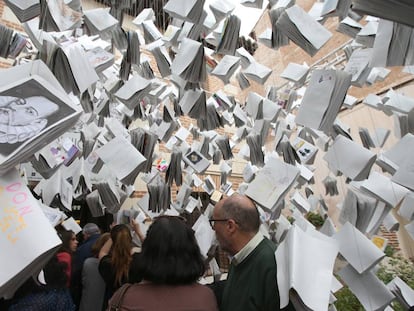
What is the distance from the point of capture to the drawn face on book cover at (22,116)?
27.2 inches

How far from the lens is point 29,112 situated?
28.5 inches

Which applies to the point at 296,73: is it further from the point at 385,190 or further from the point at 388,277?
the point at 388,277

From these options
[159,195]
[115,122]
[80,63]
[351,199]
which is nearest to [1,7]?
[115,122]

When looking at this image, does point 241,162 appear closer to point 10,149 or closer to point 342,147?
point 342,147

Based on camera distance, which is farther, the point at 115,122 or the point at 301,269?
the point at 115,122

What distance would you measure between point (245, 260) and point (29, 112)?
2.64 ft

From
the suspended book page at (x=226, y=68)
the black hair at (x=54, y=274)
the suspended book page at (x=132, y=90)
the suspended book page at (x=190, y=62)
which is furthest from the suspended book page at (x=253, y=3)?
the black hair at (x=54, y=274)

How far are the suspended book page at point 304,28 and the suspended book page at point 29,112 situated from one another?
0.85m

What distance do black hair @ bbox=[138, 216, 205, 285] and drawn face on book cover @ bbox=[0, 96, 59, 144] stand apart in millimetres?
460

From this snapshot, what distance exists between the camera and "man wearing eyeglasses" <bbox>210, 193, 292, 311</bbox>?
3.09ft

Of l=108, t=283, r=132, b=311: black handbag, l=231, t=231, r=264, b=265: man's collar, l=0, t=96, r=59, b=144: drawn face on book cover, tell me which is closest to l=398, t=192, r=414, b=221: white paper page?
l=231, t=231, r=264, b=265: man's collar

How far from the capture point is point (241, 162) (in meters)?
6.68

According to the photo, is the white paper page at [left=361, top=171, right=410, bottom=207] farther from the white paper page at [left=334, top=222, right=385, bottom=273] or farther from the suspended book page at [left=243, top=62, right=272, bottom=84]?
the suspended book page at [left=243, top=62, right=272, bottom=84]

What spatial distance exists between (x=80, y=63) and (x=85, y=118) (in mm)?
1363
